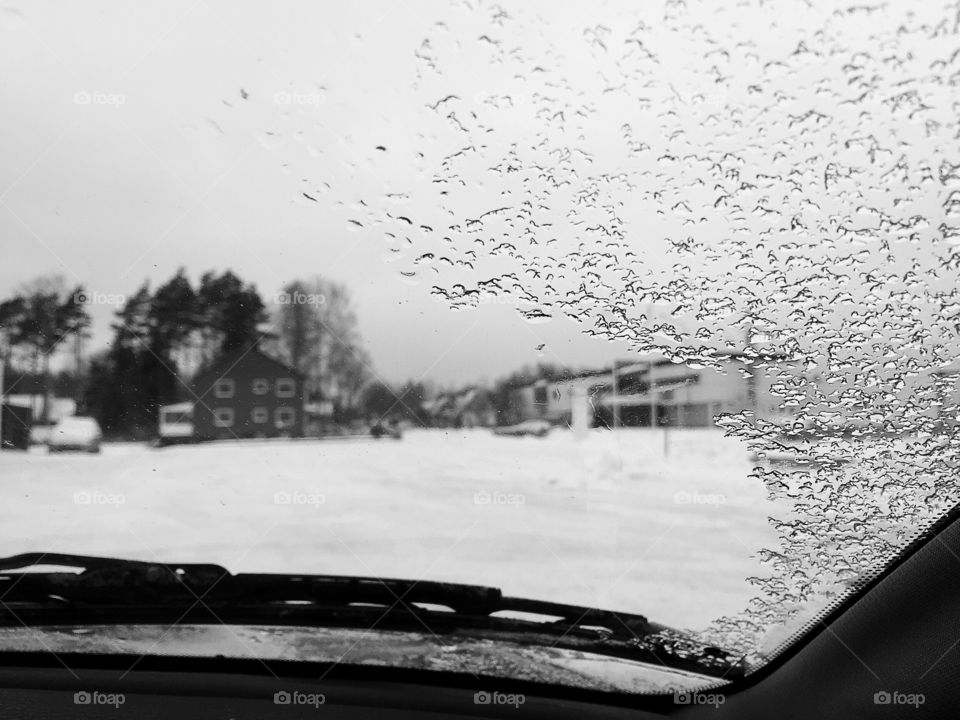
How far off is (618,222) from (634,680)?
158 cm

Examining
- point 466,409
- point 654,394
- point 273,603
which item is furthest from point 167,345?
point 654,394

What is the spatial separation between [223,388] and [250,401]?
6.1 inches

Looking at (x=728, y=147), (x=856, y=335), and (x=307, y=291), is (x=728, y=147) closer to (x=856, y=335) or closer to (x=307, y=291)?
(x=856, y=335)

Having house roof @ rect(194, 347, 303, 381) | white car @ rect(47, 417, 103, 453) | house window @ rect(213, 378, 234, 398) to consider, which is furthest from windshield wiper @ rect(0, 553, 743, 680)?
house roof @ rect(194, 347, 303, 381)

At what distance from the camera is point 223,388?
3400 mm

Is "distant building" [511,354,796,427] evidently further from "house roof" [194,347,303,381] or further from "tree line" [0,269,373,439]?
"house roof" [194,347,303,381]

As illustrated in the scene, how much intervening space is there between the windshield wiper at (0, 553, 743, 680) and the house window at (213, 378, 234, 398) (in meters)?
0.81

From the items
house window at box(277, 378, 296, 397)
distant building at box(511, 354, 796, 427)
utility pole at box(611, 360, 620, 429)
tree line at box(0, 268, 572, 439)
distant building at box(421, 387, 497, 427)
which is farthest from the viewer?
house window at box(277, 378, 296, 397)

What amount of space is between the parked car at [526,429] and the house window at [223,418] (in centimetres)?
122

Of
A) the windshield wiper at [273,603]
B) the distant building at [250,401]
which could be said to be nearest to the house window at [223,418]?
the distant building at [250,401]

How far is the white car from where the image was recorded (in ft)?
10.6

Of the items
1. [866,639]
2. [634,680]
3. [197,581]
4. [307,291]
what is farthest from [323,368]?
[866,639]

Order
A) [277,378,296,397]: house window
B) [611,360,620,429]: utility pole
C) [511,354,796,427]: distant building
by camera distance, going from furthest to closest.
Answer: [277,378,296,397]: house window < [611,360,620,429]: utility pole < [511,354,796,427]: distant building

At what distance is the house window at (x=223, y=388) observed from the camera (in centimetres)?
338
